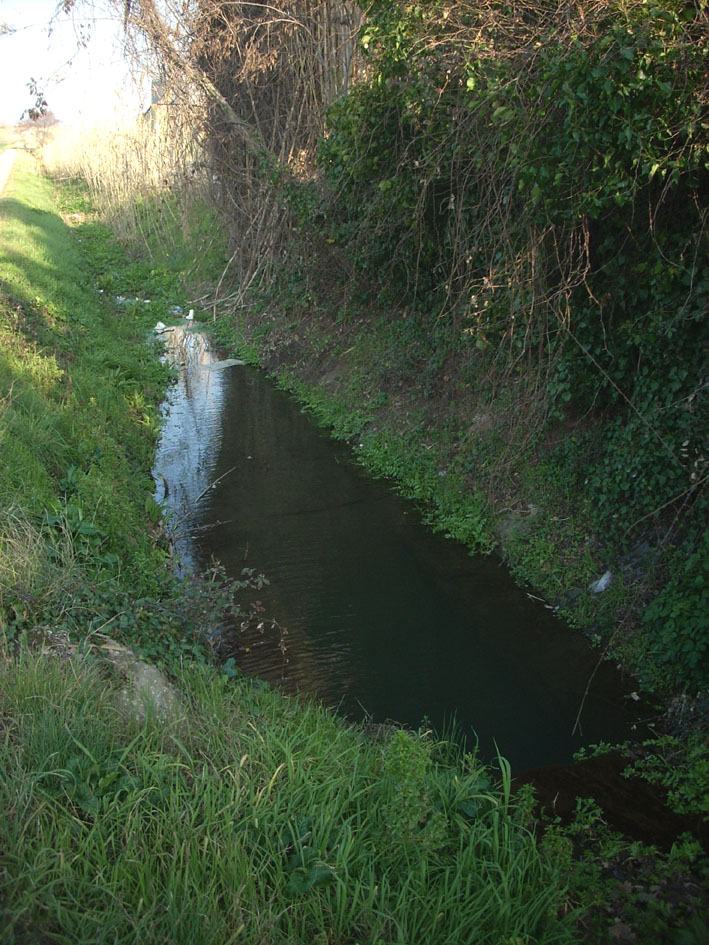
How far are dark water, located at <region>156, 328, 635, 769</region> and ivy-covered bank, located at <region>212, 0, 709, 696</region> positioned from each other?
41 centimetres

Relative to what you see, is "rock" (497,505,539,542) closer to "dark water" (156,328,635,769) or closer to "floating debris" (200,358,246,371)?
"dark water" (156,328,635,769)

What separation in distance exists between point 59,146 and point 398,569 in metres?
30.3

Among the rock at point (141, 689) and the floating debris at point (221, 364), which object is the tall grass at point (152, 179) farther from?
the rock at point (141, 689)

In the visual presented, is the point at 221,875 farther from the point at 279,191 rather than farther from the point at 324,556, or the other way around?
the point at 279,191

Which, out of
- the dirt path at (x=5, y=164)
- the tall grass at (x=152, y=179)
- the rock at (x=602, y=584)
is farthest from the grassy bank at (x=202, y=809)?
the dirt path at (x=5, y=164)

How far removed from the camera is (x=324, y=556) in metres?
6.97

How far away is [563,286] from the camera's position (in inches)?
224

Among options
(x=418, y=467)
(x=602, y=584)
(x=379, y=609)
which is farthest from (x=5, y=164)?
(x=602, y=584)

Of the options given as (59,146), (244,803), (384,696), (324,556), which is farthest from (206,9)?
(59,146)

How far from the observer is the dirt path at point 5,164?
25.6 metres

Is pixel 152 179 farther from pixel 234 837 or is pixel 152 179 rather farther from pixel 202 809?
pixel 234 837

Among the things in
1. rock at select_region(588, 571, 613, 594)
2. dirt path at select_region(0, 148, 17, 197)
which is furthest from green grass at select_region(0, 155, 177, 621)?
dirt path at select_region(0, 148, 17, 197)

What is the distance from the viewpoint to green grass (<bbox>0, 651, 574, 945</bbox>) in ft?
8.54

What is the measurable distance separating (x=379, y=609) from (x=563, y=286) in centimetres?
291
